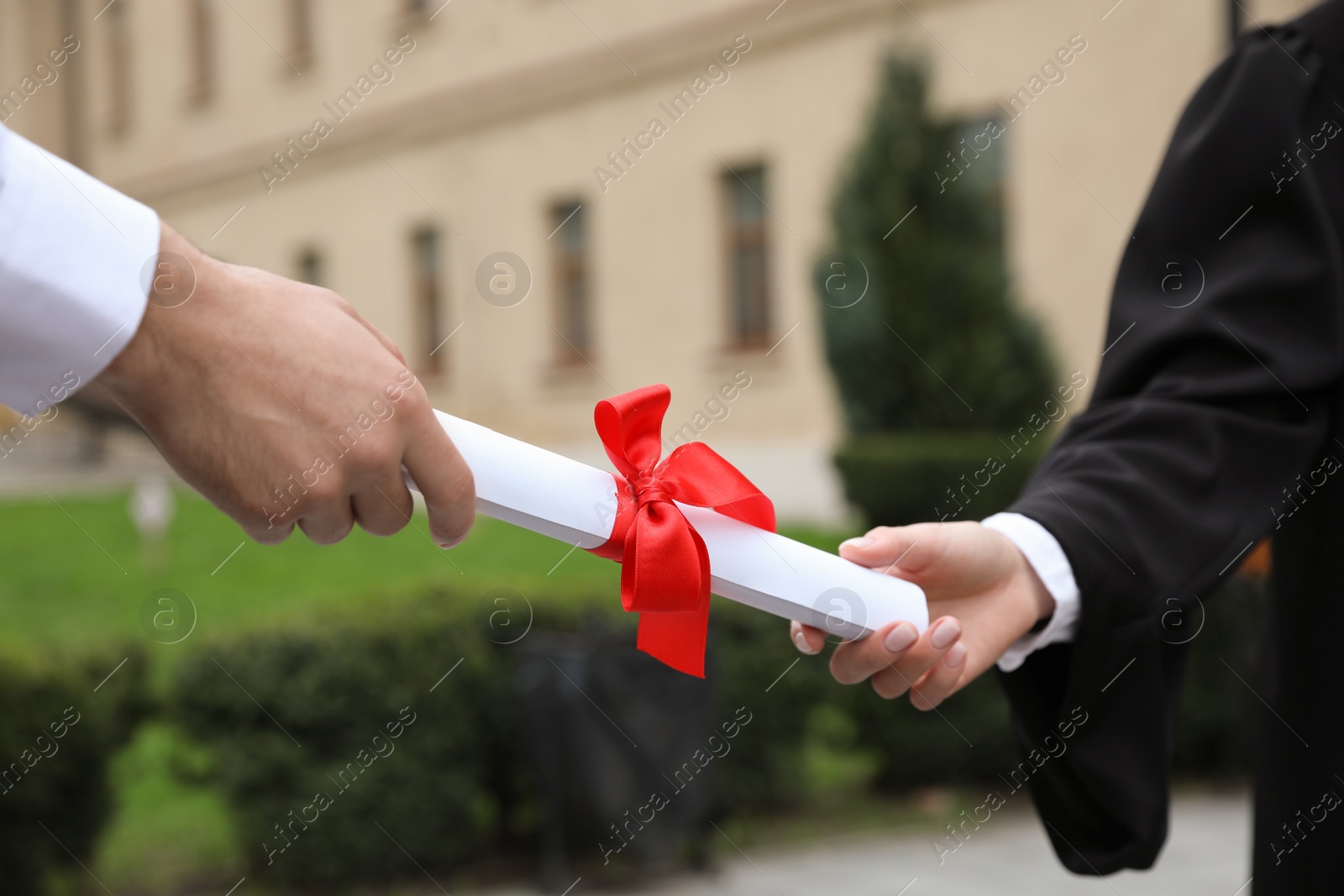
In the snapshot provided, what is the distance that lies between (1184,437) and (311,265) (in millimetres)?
18936

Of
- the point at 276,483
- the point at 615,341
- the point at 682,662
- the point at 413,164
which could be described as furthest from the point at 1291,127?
the point at 413,164

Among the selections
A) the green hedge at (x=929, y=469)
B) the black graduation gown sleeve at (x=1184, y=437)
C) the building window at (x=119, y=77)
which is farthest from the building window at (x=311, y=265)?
the black graduation gown sleeve at (x=1184, y=437)

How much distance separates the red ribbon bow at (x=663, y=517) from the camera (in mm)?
1240

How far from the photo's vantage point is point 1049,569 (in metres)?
1.55

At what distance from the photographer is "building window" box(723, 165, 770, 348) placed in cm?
1390

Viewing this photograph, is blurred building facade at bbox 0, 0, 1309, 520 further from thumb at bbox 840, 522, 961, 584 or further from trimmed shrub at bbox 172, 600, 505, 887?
thumb at bbox 840, 522, 961, 584

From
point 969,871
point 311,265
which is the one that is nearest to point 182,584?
point 969,871

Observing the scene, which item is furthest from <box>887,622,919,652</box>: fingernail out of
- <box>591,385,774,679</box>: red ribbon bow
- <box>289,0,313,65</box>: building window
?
<box>289,0,313,65</box>: building window

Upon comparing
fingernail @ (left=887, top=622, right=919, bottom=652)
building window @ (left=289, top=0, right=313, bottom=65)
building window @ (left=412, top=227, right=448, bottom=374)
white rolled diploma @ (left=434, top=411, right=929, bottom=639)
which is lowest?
building window @ (left=412, top=227, right=448, bottom=374)

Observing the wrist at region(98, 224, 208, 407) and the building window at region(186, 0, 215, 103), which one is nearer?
the wrist at region(98, 224, 208, 407)

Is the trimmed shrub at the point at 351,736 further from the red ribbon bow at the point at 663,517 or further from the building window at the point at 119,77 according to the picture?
the building window at the point at 119,77

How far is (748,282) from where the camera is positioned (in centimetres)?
1410

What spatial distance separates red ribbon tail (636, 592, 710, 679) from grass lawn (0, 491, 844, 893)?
12.0ft

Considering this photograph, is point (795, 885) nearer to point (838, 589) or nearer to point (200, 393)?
point (838, 589)
